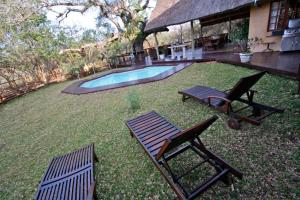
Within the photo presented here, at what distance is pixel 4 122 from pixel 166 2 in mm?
12928

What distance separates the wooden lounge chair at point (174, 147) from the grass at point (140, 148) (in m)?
0.26

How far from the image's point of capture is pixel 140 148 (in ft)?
10.5

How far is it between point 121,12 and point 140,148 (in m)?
14.7

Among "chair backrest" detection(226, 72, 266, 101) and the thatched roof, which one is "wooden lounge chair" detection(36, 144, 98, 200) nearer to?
"chair backrest" detection(226, 72, 266, 101)

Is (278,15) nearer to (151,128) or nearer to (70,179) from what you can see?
(151,128)

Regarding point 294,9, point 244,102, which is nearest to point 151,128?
point 244,102

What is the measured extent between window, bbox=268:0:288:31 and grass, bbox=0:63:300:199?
3.78 metres

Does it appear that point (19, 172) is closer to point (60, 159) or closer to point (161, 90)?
point (60, 159)

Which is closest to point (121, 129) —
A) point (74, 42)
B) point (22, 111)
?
point (22, 111)

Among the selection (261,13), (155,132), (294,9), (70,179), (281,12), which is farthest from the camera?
(261,13)

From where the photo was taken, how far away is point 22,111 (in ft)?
23.1

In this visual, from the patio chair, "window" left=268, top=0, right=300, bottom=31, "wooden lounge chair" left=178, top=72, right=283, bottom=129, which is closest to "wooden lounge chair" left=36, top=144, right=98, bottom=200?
"wooden lounge chair" left=178, top=72, right=283, bottom=129

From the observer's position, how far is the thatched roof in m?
7.88

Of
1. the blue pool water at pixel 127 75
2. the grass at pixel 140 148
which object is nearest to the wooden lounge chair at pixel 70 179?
the grass at pixel 140 148
